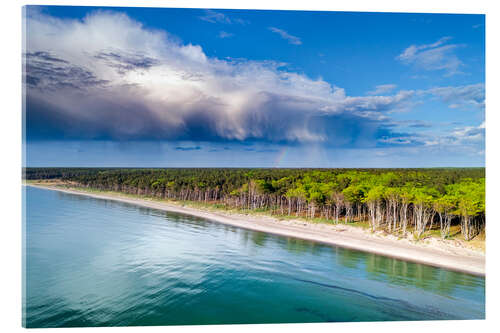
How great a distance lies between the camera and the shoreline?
43.7 feet

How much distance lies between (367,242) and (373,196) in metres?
3.69

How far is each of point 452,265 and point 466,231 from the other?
2281 millimetres

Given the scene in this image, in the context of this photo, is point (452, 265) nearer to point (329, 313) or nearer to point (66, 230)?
point (329, 313)

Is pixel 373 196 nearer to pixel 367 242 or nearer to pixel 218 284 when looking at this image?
pixel 367 242

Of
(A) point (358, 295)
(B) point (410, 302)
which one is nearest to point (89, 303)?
(A) point (358, 295)

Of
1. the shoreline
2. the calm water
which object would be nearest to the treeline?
the shoreline

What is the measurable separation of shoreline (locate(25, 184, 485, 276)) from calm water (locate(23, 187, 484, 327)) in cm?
103

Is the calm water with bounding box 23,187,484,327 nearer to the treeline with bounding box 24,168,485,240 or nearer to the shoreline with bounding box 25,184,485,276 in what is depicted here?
the shoreline with bounding box 25,184,485,276

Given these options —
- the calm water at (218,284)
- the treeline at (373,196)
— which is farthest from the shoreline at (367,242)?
the treeline at (373,196)

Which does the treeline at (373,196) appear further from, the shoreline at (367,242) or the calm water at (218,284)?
the calm water at (218,284)

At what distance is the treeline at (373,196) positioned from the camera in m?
13.9

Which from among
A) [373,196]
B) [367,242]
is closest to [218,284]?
[367,242]

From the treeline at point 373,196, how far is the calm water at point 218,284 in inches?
138

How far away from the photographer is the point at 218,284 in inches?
382
